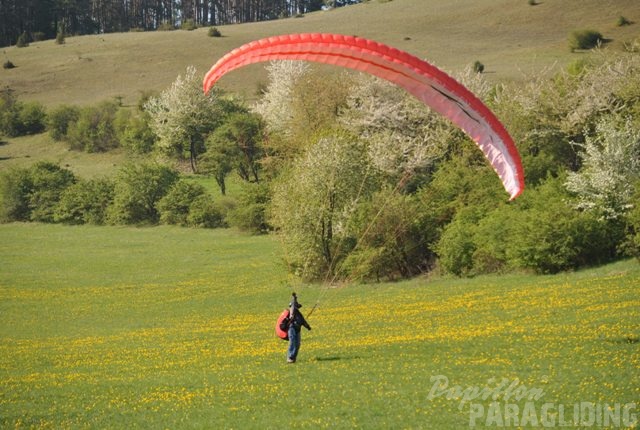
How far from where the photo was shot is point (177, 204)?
6656 centimetres

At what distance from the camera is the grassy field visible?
632 inches

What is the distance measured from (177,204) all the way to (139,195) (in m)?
4.40

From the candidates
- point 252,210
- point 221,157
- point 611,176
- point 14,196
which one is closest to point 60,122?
point 14,196

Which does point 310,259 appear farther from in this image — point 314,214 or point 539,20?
point 539,20

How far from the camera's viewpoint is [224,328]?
30609 mm

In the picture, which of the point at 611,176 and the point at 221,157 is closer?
the point at 611,176

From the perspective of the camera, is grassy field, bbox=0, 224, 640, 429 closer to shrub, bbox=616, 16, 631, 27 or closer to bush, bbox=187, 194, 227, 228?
bush, bbox=187, 194, 227, 228

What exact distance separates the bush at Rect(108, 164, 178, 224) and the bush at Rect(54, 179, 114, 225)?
1431mm

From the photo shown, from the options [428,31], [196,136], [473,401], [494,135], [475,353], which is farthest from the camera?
[428,31]

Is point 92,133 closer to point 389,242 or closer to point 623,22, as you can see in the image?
point 389,242

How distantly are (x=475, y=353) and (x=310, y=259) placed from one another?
2442 cm

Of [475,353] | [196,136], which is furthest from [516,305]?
[196,136]

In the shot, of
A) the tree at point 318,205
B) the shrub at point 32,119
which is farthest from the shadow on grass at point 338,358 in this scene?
the shrub at point 32,119

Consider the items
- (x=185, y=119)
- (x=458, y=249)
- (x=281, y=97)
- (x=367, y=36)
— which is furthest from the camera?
(x=367, y=36)
